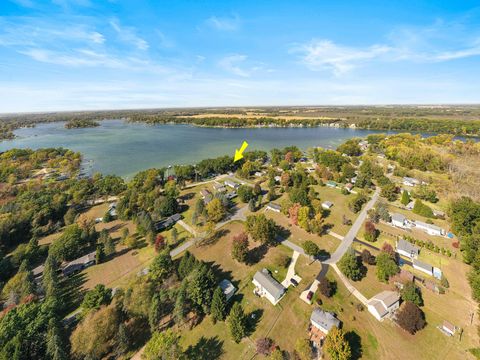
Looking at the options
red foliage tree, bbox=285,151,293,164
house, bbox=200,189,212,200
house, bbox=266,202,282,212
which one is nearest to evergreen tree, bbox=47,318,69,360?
house, bbox=200,189,212,200

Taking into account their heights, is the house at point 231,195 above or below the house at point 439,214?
above

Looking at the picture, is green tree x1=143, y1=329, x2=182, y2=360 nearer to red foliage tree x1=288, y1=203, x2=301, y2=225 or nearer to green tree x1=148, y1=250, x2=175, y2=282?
green tree x1=148, y1=250, x2=175, y2=282

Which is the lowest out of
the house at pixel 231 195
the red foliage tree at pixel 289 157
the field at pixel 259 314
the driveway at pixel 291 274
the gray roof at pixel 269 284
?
the field at pixel 259 314

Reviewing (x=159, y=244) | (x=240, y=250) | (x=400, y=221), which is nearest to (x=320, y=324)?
(x=240, y=250)

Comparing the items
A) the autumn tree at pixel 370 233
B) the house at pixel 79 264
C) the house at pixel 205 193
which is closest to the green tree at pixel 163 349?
the house at pixel 79 264

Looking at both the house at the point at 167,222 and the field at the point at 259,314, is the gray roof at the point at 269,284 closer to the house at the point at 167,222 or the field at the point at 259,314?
the field at the point at 259,314

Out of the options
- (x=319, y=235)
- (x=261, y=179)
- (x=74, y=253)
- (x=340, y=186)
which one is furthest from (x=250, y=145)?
(x=74, y=253)
